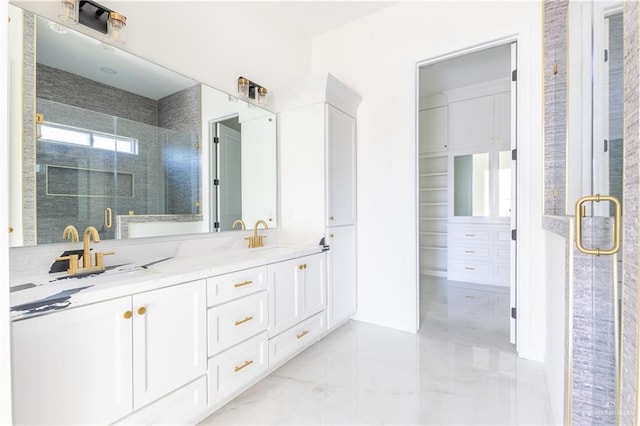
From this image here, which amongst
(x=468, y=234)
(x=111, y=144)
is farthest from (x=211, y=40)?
(x=468, y=234)

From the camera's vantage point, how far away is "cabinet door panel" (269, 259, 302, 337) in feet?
6.83

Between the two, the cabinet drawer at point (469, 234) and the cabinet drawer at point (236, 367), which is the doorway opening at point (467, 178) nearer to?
the cabinet drawer at point (469, 234)

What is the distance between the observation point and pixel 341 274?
293cm

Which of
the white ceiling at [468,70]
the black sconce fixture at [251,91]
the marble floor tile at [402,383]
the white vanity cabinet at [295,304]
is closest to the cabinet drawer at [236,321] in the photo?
the white vanity cabinet at [295,304]

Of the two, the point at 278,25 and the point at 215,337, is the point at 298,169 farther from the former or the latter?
the point at 215,337

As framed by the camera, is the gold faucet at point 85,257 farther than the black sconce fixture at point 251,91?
No

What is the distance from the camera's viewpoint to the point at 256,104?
274 centimetres

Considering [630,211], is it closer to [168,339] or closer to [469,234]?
[168,339]

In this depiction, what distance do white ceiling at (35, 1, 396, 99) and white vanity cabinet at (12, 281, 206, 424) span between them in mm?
1315

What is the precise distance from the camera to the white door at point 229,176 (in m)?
2.41

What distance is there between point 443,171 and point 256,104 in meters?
3.67

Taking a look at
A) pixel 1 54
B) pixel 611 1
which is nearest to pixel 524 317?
pixel 611 1

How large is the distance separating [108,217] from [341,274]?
1976 millimetres

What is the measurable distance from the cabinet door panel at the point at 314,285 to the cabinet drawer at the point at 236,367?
53cm
